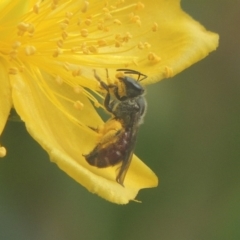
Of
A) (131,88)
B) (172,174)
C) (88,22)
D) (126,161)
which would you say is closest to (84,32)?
(88,22)

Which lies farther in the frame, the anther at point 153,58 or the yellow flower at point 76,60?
the anther at point 153,58

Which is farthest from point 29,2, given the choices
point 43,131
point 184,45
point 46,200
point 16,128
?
point 46,200

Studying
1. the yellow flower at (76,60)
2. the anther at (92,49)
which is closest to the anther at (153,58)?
the yellow flower at (76,60)

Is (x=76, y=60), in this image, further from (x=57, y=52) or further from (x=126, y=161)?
(x=126, y=161)

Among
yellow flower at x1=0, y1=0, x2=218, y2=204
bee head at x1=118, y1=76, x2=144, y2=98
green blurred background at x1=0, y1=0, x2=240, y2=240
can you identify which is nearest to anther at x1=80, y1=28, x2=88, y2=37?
yellow flower at x1=0, y1=0, x2=218, y2=204

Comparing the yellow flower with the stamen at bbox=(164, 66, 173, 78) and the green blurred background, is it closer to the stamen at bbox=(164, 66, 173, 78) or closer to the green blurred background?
the stamen at bbox=(164, 66, 173, 78)

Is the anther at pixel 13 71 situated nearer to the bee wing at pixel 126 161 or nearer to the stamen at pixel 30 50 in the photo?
the stamen at pixel 30 50

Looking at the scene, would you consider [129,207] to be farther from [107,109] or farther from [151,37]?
[107,109]
